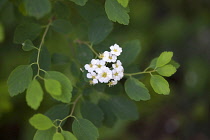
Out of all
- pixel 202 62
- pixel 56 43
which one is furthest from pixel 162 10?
pixel 56 43

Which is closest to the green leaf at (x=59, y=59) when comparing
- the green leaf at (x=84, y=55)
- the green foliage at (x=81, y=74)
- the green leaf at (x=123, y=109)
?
the green foliage at (x=81, y=74)

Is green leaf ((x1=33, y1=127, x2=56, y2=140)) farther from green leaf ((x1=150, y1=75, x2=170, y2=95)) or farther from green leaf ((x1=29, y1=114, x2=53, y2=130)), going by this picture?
green leaf ((x1=150, y1=75, x2=170, y2=95))

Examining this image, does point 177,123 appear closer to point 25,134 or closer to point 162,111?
point 162,111

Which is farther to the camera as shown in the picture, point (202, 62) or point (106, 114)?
point (202, 62)

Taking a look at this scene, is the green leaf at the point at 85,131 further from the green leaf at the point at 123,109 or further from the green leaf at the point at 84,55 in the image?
the green leaf at the point at 123,109

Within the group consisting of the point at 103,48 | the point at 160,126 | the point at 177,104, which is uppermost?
the point at 103,48

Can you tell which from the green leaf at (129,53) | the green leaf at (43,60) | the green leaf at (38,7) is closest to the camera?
the green leaf at (38,7)
